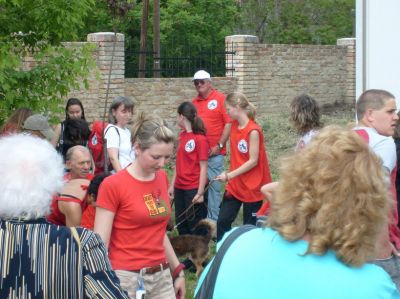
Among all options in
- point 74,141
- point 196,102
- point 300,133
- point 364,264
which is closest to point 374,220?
point 364,264

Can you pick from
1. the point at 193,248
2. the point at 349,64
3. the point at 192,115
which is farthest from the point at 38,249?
the point at 349,64

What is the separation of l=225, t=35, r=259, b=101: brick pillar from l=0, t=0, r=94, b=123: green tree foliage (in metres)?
12.0

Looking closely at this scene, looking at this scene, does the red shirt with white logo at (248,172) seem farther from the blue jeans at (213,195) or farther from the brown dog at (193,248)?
the blue jeans at (213,195)

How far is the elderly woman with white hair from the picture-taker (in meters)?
2.85

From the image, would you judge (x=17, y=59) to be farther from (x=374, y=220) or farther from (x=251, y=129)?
(x=374, y=220)

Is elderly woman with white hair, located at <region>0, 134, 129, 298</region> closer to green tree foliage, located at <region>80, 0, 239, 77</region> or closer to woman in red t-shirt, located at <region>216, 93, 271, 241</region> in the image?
woman in red t-shirt, located at <region>216, 93, 271, 241</region>

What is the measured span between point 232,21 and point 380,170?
26.1 metres

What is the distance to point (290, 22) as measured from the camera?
100ft

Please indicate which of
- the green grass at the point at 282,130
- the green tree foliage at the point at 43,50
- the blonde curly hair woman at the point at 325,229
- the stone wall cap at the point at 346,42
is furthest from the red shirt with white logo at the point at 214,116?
the stone wall cap at the point at 346,42

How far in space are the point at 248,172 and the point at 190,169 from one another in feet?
2.89

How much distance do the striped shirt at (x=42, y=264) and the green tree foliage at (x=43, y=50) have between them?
15.6 ft

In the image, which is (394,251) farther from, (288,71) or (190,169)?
(288,71)

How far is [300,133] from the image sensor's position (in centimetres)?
648

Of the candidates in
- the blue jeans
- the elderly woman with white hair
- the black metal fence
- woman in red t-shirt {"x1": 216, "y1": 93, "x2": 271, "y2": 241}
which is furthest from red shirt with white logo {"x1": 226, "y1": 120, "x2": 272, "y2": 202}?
the black metal fence
